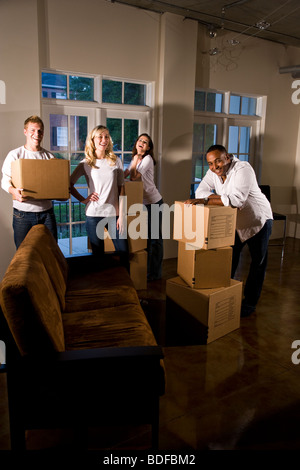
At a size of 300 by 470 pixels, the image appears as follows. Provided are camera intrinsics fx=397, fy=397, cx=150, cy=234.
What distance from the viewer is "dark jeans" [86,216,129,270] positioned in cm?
325

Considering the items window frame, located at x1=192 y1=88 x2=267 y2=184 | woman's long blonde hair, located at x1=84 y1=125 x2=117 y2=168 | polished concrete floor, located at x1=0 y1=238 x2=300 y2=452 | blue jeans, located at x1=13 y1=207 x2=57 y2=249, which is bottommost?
polished concrete floor, located at x1=0 y1=238 x2=300 y2=452

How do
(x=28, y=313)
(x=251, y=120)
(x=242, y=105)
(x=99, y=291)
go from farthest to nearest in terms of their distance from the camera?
(x=251, y=120) → (x=242, y=105) → (x=99, y=291) → (x=28, y=313)

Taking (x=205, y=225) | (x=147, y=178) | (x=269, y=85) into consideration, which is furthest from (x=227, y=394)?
(x=269, y=85)

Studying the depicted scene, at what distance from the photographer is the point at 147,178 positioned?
409 centimetres

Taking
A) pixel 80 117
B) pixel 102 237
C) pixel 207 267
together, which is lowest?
pixel 207 267

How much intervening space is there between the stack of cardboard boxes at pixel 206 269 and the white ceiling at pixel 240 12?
2531 mm

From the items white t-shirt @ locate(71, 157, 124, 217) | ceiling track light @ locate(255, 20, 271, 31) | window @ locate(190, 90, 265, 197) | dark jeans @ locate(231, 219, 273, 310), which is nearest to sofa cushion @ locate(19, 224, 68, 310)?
white t-shirt @ locate(71, 157, 124, 217)

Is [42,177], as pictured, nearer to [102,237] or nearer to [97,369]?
[102,237]

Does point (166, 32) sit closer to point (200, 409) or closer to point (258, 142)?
point (258, 142)

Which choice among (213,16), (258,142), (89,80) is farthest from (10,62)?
(258,142)

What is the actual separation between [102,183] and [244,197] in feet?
3.77

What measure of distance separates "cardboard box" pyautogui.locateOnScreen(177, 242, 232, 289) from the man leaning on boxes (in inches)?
41.2

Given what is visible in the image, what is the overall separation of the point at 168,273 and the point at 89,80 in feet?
7.62

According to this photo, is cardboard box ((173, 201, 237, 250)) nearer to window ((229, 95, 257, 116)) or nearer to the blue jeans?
the blue jeans
